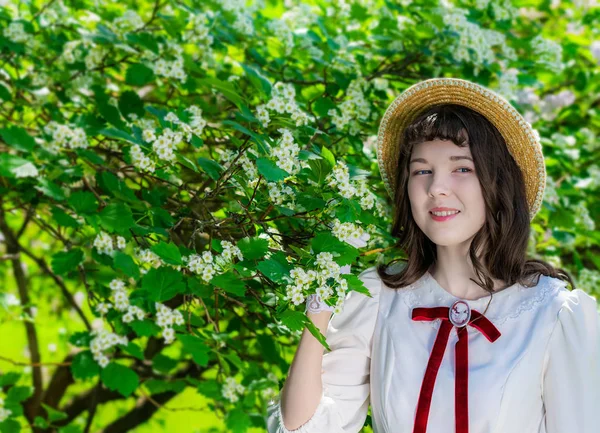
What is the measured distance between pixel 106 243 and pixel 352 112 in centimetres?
80

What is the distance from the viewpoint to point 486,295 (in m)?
1.80

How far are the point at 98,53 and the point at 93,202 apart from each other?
2.67 feet

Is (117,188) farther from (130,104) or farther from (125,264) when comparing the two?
(130,104)

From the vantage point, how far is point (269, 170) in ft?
4.95

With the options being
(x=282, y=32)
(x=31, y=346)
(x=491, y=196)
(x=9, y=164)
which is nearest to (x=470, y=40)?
(x=282, y=32)

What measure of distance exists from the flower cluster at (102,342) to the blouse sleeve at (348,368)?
0.43m

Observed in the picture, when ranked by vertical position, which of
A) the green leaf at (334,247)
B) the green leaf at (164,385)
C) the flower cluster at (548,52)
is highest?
the flower cluster at (548,52)

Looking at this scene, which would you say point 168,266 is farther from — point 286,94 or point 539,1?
point 539,1

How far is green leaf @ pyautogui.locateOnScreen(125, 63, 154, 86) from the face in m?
0.99

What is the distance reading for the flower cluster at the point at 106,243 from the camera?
1.87 metres

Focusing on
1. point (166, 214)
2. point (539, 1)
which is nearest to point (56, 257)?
point (166, 214)

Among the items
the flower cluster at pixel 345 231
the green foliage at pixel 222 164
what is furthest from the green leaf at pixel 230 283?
the flower cluster at pixel 345 231

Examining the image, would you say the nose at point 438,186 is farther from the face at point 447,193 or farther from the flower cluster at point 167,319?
the flower cluster at point 167,319

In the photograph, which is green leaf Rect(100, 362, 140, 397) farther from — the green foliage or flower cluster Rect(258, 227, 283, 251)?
flower cluster Rect(258, 227, 283, 251)
